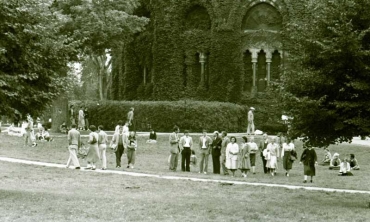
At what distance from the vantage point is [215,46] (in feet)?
151

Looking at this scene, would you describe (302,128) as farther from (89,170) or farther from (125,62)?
(125,62)

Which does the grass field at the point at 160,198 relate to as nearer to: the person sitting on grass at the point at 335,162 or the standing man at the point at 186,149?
the standing man at the point at 186,149

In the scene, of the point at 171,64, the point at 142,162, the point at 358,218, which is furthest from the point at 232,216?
the point at 171,64

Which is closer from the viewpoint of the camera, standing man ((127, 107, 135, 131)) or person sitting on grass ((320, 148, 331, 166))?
person sitting on grass ((320, 148, 331, 166))

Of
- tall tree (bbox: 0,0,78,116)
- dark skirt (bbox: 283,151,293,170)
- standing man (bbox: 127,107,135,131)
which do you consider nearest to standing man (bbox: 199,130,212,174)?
dark skirt (bbox: 283,151,293,170)

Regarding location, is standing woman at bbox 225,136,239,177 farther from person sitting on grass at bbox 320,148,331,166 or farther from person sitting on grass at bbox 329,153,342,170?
person sitting on grass at bbox 320,148,331,166

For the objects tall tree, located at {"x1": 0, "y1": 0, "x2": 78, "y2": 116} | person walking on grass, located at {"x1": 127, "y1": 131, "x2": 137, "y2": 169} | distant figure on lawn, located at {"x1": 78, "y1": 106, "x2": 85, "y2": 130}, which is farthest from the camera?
distant figure on lawn, located at {"x1": 78, "y1": 106, "x2": 85, "y2": 130}

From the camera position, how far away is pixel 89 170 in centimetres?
2630

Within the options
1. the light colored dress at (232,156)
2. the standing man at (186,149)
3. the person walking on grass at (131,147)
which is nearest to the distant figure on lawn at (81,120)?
the person walking on grass at (131,147)

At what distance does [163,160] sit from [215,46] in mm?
15415

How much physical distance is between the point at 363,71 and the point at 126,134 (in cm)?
1206

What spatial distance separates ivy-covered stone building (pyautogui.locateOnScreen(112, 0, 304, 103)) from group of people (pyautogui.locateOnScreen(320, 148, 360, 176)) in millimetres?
13609

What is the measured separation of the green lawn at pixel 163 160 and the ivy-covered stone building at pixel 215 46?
955 centimetres

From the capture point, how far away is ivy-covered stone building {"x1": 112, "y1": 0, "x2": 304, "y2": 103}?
150 ft
